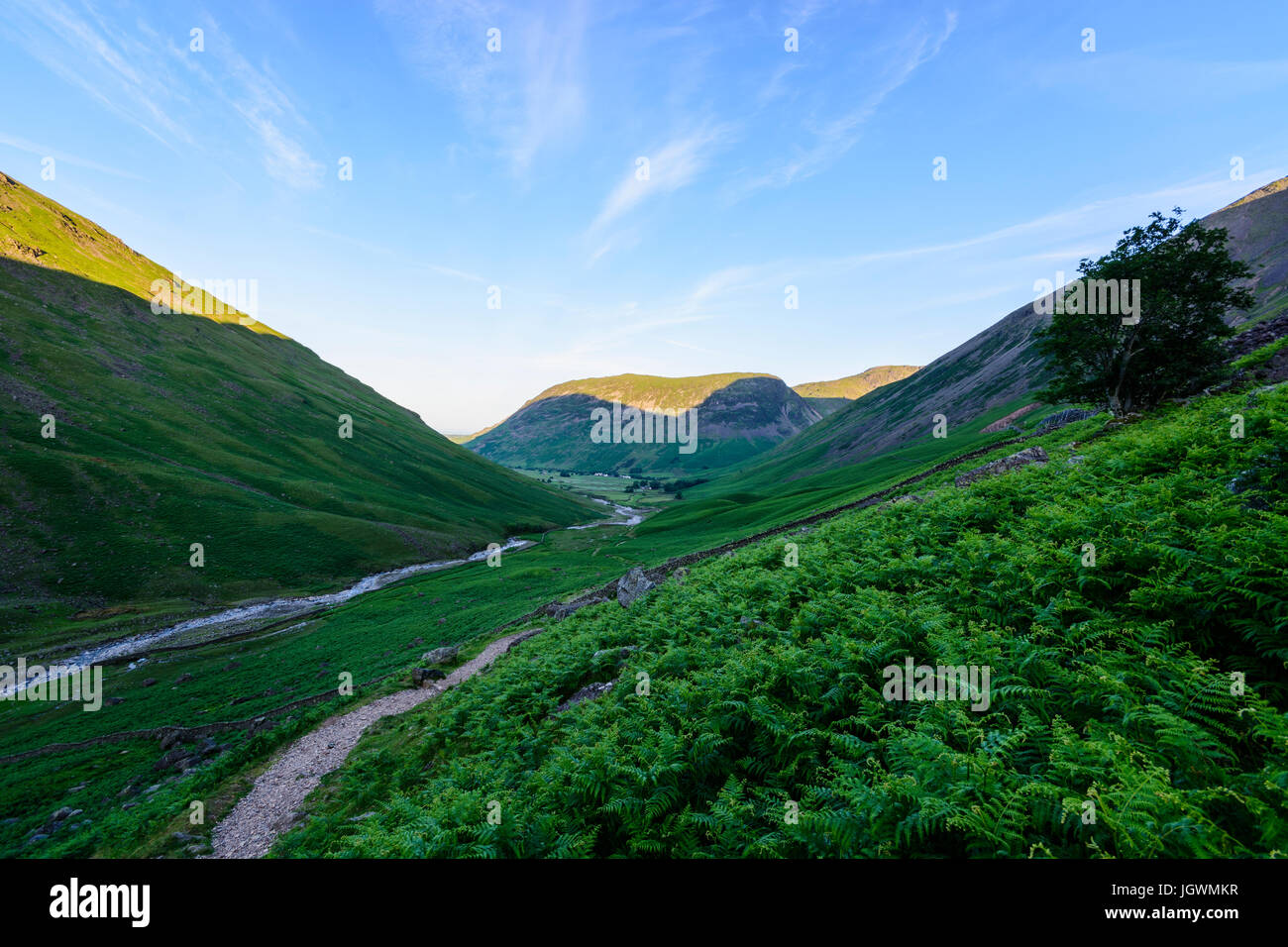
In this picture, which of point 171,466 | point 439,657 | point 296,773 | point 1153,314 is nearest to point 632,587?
point 439,657

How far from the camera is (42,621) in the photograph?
167 feet

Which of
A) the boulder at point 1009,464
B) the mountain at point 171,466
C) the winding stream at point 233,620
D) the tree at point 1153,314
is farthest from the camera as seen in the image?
the mountain at point 171,466

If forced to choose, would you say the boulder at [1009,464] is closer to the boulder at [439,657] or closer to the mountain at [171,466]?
the boulder at [439,657]

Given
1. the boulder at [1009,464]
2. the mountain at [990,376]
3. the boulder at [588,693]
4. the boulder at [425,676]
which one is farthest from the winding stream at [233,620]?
the mountain at [990,376]

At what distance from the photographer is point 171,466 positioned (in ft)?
282

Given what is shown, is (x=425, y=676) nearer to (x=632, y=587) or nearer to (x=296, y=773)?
(x=296, y=773)

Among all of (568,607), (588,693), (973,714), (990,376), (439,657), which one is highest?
(990,376)

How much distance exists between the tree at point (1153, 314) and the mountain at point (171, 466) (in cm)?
9269

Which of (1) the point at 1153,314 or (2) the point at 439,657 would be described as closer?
(1) the point at 1153,314

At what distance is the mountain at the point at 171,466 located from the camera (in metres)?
63.7

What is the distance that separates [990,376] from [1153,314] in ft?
492

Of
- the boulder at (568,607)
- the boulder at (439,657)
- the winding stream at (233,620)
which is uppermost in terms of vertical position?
the boulder at (568,607)
